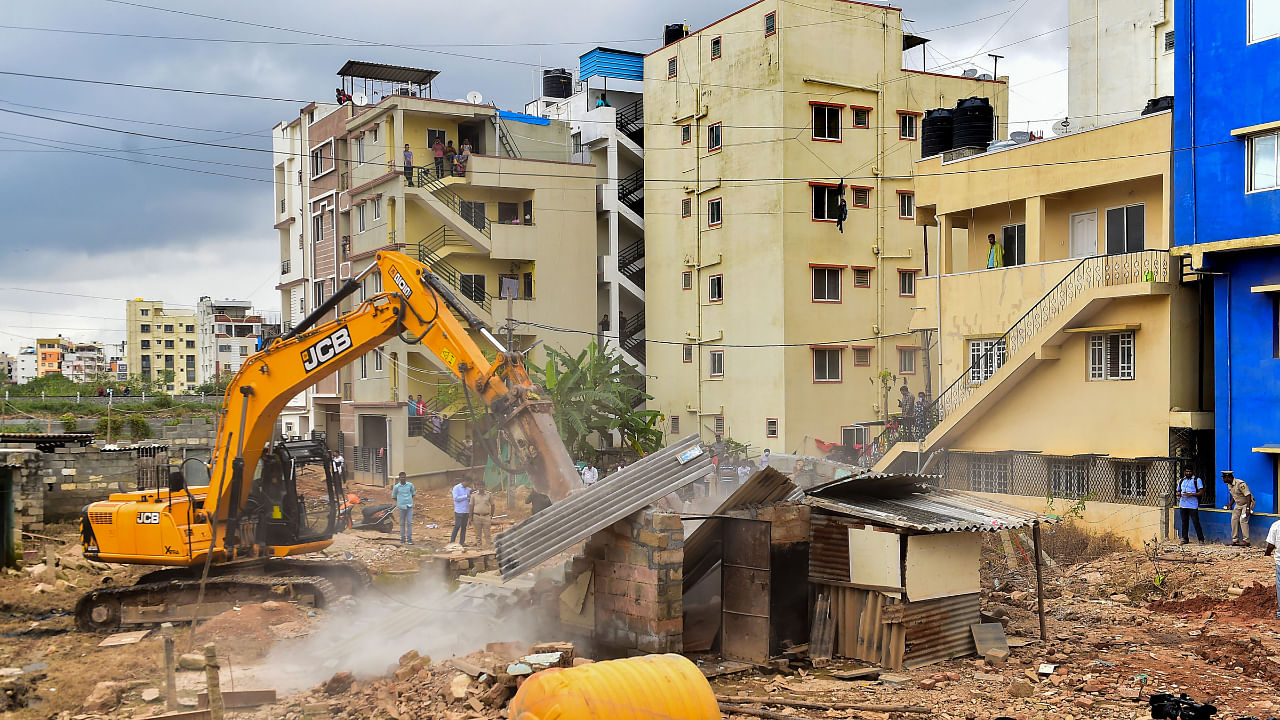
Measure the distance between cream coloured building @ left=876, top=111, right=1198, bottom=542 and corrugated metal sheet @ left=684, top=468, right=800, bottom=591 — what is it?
12802 millimetres

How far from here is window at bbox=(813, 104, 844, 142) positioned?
119ft

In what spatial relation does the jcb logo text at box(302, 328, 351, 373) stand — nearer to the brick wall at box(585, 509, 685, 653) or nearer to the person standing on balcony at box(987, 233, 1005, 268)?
the brick wall at box(585, 509, 685, 653)

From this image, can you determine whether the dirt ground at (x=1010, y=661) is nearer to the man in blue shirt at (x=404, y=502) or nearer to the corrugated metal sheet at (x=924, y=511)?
the corrugated metal sheet at (x=924, y=511)

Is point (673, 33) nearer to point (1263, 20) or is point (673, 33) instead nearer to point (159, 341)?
point (1263, 20)

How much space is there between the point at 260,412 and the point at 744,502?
8654 mm

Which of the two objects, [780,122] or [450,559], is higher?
[780,122]

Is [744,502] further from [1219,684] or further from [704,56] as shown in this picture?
[704,56]

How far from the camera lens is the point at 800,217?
118 ft

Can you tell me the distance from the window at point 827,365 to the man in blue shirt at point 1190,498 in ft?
51.2

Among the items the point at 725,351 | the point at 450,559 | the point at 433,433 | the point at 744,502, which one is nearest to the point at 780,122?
the point at 725,351

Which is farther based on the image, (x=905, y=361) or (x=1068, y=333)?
(x=905, y=361)

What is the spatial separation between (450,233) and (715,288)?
10.3 metres

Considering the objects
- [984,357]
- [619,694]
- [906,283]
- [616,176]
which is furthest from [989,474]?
[616,176]

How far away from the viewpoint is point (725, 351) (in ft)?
125
